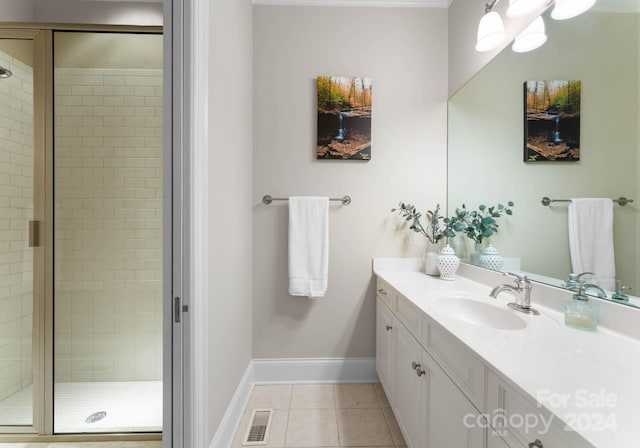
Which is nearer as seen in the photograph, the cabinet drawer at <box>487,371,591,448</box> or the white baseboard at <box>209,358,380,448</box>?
the cabinet drawer at <box>487,371,591,448</box>

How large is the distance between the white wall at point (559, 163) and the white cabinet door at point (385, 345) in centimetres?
73

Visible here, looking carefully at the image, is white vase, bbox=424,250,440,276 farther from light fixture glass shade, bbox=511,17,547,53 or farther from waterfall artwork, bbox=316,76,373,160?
light fixture glass shade, bbox=511,17,547,53

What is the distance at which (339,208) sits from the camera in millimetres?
1975


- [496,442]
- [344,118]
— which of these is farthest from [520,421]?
[344,118]

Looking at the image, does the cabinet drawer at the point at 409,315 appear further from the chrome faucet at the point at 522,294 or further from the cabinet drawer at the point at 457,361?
the chrome faucet at the point at 522,294

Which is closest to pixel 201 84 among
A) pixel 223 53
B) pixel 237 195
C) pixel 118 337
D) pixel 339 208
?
pixel 223 53

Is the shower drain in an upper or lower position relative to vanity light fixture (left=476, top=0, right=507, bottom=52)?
lower

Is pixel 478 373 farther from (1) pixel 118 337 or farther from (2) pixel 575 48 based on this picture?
(1) pixel 118 337

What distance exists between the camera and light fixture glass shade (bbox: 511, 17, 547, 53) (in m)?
1.17

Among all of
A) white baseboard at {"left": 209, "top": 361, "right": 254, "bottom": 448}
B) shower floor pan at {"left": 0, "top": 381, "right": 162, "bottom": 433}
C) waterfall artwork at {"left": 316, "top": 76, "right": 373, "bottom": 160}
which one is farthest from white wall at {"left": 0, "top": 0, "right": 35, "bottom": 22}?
white baseboard at {"left": 209, "top": 361, "right": 254, "bottom": 448}

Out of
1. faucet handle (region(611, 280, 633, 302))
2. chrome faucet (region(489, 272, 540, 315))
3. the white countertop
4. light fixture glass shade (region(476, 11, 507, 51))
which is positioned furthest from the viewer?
light fixture glass shade (region(476, 11, 507, 51))

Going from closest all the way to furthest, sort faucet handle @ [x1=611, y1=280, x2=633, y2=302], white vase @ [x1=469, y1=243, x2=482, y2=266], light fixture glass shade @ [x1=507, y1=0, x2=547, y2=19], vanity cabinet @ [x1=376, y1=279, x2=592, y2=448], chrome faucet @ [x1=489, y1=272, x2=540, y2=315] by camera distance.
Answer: vanity cabinet @ [x1=376, y1=279, x2=592, y2=448] → faucet handle @ [x1=611, y1=280, x2=633, y2=302] → chrome faucet @ [x1=489, y1=272, x2=540, y2=315] → light fixture glass shade @ [x1=507, y1=0, x2=547, y2=19] → white vase @ [x1=469, y1=243, x2=482, y2=266]

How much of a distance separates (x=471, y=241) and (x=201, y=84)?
167cm

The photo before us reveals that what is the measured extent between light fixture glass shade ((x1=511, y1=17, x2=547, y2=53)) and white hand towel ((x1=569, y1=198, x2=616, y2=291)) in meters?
0.70
